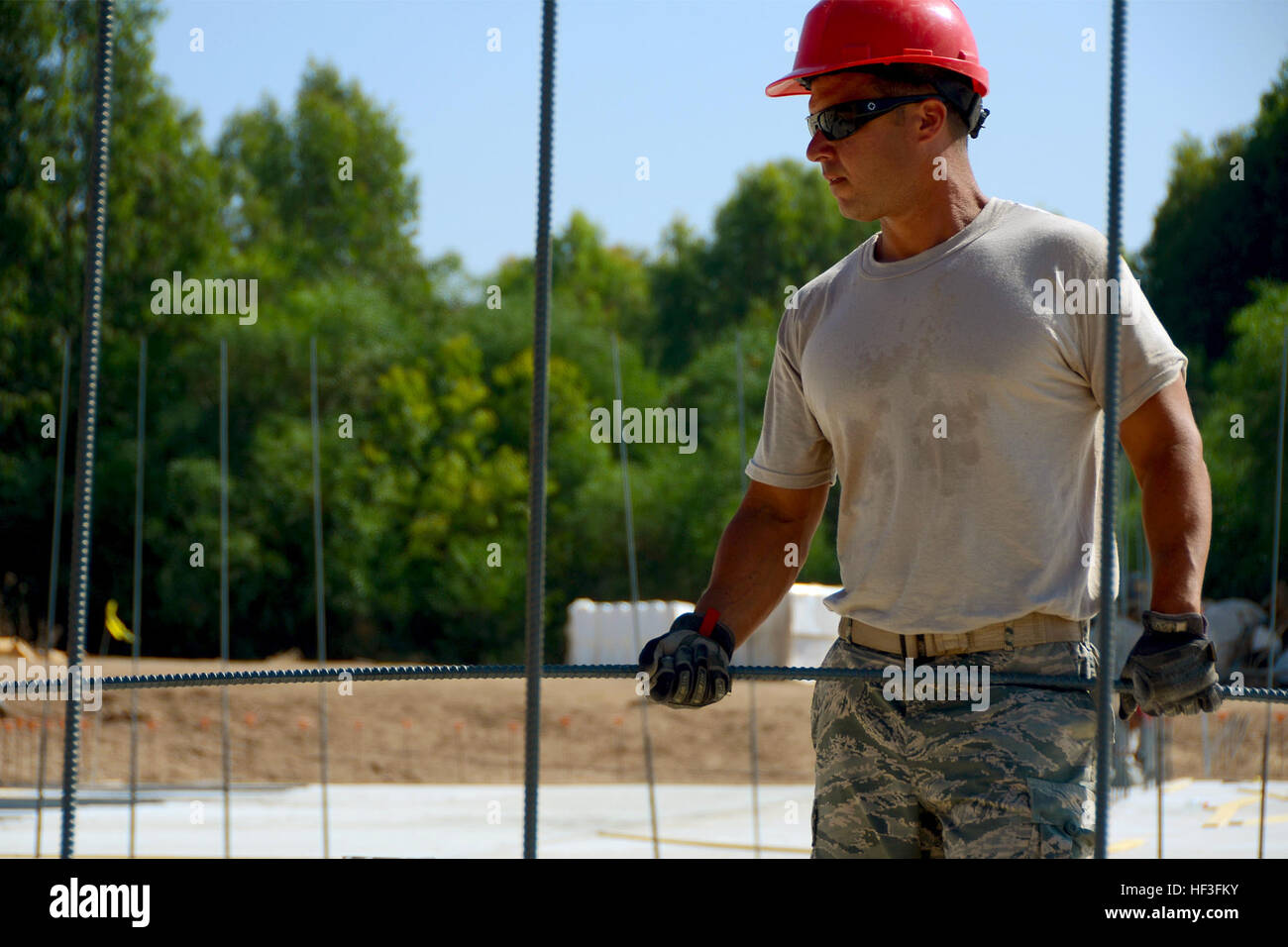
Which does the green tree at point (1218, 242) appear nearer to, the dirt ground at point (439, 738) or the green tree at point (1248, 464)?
the green tree at point (1248, 464)

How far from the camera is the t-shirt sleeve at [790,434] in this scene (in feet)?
8.73

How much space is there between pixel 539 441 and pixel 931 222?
0.97 m

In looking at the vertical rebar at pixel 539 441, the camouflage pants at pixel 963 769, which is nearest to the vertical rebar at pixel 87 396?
the vertical rebar at pixel 539 441

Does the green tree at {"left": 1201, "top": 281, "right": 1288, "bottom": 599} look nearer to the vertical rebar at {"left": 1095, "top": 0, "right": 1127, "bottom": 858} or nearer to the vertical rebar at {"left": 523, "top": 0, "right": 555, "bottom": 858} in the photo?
the vertical rebar at {"left": 1095, "top": 0, "right": 1127, "bottom": 858}

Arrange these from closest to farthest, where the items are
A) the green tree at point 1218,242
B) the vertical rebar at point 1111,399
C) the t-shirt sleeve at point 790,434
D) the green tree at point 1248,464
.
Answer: the vertical rebar at point 1111,399
the t-shirt sleeve at point 790,434
the green tree at point 1248,464
the green tree at point 1218,242

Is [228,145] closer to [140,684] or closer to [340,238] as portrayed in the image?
[340,238]

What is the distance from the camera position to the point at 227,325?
27469 millimetres

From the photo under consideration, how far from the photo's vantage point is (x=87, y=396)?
183cm

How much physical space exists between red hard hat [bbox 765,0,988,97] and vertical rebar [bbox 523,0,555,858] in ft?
2.29

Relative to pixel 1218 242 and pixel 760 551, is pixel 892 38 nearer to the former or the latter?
pixel 760 551

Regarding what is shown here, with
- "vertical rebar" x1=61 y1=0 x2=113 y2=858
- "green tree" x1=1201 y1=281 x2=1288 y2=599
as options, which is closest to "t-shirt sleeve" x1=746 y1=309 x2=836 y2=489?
"vertical rebar" x1=61 y1=0 x2=113 y2=858

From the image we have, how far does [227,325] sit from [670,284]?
13844 millimetres
